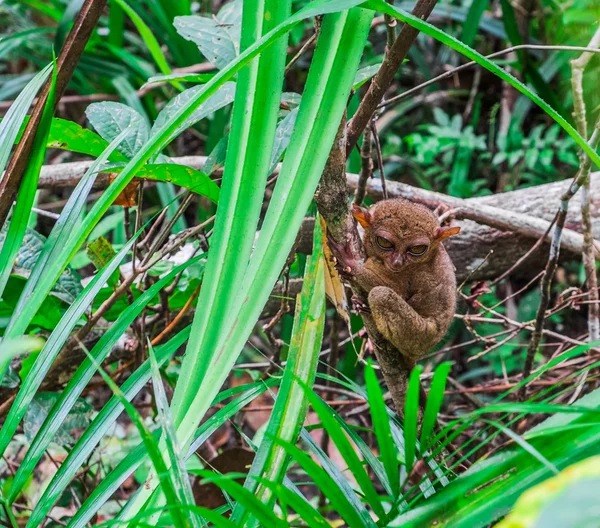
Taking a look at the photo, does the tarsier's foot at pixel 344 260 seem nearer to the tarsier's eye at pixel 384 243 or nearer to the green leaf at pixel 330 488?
the tarsier's eye at pixel 384 243

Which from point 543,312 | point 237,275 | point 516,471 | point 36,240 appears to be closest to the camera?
point 516,471

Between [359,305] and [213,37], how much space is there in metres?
1.01

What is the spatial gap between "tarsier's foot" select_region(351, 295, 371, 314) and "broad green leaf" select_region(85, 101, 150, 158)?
0.80 metres

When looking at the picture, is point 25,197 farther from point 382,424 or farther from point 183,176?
point 382,424

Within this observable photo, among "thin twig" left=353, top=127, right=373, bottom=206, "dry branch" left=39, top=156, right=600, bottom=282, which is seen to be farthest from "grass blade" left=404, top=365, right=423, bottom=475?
"dry branch" left=39, top=156, right=600, bottom=282

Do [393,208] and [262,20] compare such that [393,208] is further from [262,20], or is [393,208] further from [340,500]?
[340,500]

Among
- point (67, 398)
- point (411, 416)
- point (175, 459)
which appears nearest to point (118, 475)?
point (67, 398)

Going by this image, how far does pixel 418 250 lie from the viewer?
7.50ft

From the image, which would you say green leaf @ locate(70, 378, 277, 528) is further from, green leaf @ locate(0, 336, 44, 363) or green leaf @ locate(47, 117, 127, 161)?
green leaf @ locate(47, 117, 127, 161)

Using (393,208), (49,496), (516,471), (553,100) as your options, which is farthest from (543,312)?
(553,100)

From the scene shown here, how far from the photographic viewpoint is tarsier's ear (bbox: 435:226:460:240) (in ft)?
7.42

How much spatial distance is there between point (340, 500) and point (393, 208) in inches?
55.8

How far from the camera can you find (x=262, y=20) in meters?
1.26

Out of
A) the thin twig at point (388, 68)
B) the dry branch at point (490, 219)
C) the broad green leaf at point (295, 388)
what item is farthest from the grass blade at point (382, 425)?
the dry branch at point (490, 219)
